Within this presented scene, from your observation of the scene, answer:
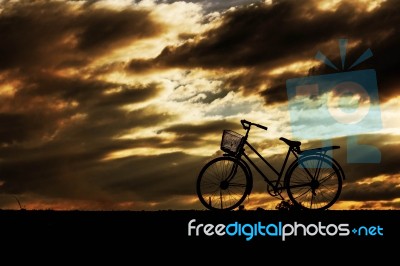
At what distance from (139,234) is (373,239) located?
3.83 m

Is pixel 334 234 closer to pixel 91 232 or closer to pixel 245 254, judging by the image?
pixel 245 254

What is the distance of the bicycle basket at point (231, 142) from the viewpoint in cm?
1288

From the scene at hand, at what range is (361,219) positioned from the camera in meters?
11.5

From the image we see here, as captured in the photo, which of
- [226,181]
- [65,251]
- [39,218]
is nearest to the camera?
[65,251]

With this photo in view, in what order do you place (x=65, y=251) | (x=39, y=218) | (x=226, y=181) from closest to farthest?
(x=65, y=251)
(x=39, y=218)
(x=226, y=181)

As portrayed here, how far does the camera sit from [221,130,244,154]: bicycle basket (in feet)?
42.2

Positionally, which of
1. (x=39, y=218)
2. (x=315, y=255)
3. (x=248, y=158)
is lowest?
(x=315, y=255)

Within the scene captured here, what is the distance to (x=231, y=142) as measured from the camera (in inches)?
509

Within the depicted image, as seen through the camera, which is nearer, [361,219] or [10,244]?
[10,244]

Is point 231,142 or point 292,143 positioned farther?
point 231,142

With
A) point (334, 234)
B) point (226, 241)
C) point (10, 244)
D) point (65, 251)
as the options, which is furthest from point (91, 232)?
point (334, 234)

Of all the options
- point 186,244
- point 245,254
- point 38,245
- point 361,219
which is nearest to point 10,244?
point 38,245

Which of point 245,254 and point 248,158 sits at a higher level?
point 248,158

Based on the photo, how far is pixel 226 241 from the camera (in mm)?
10680
